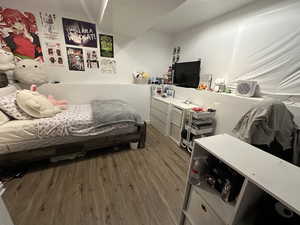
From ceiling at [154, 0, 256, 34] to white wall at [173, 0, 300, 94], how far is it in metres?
0.13

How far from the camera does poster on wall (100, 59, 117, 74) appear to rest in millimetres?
3047

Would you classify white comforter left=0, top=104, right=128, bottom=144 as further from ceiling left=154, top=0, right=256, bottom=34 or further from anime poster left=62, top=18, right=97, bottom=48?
ceiling left=154, top=0, right=256, bottom=34

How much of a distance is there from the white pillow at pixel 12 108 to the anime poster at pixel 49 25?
4.95ft

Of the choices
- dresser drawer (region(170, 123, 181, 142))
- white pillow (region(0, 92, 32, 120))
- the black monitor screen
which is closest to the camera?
white pillow (region(0, 92, 32, 120))

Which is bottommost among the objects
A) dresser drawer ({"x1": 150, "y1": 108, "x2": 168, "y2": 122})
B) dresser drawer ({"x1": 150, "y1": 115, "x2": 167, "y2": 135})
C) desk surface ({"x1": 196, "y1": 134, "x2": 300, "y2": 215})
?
dresser drawer ({"x1": 150, "y1": 115, "x2": 167, "y2": 135})

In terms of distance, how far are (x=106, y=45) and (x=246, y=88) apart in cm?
290

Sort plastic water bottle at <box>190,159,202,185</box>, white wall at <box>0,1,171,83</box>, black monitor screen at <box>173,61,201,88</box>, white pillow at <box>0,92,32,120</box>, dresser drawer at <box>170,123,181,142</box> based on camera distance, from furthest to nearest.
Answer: black monitor screen at <box>173,61,201,88</box>
white wall at <box>0,1,171,83</box>
dresser drawer at <box>170,123,181,142</box>
white pillow at <box>0,92,32,120</box>
plastic water bottle at <box>190,159,202,185</box>

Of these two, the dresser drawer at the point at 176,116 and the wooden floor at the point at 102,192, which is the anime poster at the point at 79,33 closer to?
the dresser drawer at the point at 176,116

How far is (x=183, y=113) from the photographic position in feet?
7.43

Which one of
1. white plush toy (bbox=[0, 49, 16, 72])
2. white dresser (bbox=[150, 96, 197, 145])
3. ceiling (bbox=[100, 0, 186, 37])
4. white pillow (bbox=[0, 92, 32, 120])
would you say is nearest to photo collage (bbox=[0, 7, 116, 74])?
white plush toy (bbox=[0, 49, 16, 72])

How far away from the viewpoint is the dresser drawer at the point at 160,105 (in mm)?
2708

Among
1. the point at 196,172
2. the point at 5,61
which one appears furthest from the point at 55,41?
the point at 196,172

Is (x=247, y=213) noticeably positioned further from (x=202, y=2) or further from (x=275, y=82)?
(x=202, y=2)

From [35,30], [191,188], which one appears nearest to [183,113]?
[191,188]
